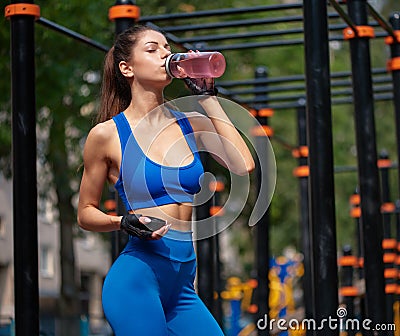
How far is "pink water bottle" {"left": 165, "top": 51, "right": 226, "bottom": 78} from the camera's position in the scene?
138 inches

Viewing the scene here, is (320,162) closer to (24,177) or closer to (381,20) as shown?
(24,177)

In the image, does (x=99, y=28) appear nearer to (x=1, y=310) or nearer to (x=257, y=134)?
(x=257, y=134)

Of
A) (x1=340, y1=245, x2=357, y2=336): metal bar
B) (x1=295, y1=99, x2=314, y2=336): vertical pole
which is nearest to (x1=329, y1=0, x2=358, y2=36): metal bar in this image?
(x1=340, y1=245, x2=357, y2=336): metal bar

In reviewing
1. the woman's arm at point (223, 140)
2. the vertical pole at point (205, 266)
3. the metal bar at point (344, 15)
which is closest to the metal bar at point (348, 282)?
the vertical pole at point (205, 266)

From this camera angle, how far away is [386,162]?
1165 cm

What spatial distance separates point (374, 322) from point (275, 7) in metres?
2.34

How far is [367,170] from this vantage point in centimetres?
649

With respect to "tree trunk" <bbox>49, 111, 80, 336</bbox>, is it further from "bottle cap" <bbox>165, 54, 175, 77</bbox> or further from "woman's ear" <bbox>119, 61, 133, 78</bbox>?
"bottle cap" <bbox>165, 54, 175, 77</bbox>

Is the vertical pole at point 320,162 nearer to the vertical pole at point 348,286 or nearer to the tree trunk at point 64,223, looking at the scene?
the vertical pole at point 348,286

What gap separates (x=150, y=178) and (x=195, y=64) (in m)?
0.44

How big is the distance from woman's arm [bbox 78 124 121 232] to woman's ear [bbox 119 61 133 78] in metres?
0.24

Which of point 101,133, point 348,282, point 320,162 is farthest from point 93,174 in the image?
point 348,282

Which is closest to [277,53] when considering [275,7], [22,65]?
[275,7]

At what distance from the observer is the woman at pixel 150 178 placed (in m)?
3.37
